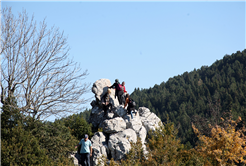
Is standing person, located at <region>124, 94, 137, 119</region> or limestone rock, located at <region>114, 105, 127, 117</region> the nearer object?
standing person, located at <region>124, 94, 137, 119</region>

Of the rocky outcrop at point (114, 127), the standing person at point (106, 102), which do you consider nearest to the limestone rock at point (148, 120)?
the rocky outcrop at point (114, 127)

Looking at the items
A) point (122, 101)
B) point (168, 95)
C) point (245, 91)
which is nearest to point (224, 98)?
point (245, 91)

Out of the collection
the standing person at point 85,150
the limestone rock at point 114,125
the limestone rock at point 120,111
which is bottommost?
the standing person at point 85,150

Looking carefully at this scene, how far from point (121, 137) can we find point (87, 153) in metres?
5.22

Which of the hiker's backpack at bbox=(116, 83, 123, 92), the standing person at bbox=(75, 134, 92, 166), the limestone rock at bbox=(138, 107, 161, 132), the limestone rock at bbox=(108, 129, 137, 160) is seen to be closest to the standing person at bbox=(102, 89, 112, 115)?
the hiker's backpack at bbox=(116, 83, 123, 92)

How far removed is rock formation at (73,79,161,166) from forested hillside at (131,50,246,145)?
4200 cm

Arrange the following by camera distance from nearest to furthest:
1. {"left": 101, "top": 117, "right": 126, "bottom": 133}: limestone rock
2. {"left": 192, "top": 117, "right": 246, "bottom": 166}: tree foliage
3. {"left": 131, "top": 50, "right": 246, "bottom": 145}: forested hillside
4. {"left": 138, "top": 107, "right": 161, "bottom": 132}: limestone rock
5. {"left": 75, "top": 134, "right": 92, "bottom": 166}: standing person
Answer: {"left": 75, "top": 134, "right": 92, "bottom": 166}: standing person
{"left": 192, "top": 117, "right": 246, "bottom": 166}: tree foliage
{"left": 101, "top": 117, "right": 126, "bottom": 133}: limestone rock
{"left": 138, "top": 107, "right": 161, "bottom": 132}: limestone rock
{"left": 131, "top": 50, "right": 246, "bottom": 145}: forested hillside

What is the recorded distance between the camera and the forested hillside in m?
69.6

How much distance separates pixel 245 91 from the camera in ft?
243

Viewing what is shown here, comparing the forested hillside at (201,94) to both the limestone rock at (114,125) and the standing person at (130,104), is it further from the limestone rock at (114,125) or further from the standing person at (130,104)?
the limestone rock at (114,125)

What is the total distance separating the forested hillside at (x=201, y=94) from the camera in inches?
2739

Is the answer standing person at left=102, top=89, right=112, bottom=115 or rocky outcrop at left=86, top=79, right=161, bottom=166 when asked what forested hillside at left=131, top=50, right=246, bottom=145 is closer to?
rocky outcrop at left=86, top=79, right=161, bottom=166

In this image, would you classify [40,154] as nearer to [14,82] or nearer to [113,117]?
[14,82]

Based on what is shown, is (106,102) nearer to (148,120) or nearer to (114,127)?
(114,127)
